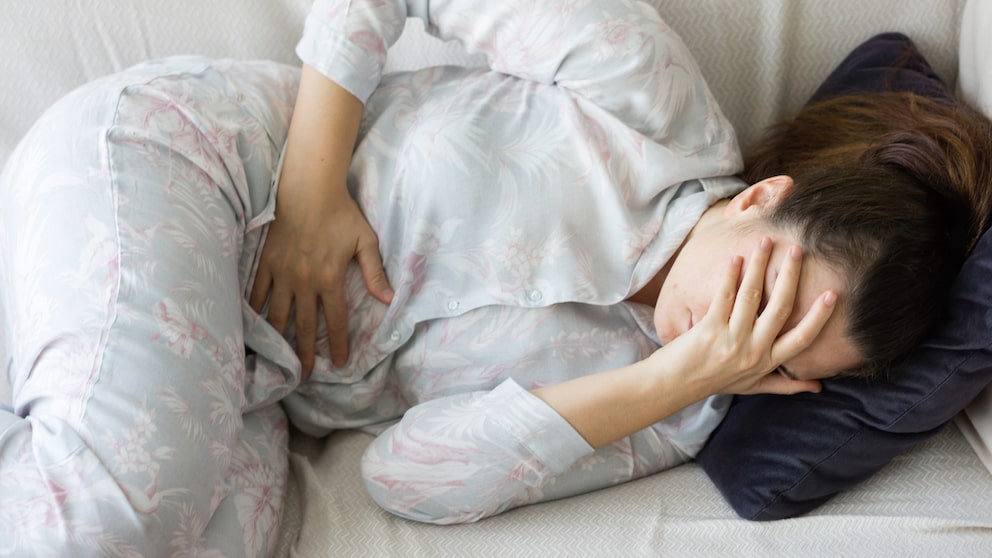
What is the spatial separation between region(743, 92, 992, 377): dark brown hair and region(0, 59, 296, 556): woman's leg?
2.14ft

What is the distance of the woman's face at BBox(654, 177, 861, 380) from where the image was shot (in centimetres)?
98

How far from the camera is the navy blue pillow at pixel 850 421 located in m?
0.99

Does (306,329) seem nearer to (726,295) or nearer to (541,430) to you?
(541,430)

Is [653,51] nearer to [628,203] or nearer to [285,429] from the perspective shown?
[628,203]

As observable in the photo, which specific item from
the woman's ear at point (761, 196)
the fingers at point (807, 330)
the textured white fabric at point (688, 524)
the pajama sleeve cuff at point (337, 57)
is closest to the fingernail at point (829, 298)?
the fingers at point (807, 330)

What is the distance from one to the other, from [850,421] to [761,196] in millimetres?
284

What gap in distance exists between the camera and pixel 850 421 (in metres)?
1.05

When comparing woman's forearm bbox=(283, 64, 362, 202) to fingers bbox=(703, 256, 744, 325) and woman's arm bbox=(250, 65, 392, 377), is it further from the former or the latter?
fingers bbox=(703, 256, 744, 325)

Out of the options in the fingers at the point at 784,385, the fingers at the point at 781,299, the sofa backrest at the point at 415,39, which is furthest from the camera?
the sofa backrest at the point at 415,39

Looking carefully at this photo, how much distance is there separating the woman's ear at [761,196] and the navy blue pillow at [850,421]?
8.7 inches

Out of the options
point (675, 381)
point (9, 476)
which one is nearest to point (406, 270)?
point (675, 381)

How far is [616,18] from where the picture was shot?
1.15 meters

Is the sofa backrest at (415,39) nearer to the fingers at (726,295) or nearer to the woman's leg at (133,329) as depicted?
the woman's leg at (133,329)

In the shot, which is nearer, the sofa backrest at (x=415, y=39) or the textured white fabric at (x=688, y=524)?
the textured white fabric at (x=688, y=524)
